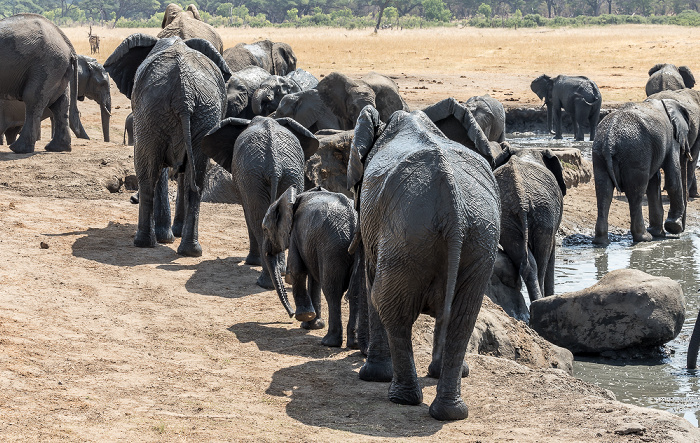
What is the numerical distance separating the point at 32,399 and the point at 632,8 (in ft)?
289

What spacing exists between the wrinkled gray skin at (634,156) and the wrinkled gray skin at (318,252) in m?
7.12

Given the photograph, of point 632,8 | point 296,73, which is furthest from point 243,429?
point 632,8

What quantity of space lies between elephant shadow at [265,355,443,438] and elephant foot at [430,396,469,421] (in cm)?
4

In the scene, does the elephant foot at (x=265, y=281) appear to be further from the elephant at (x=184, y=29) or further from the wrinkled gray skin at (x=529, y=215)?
the elephant at (x=184, y=29)

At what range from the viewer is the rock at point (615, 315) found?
7.49 m

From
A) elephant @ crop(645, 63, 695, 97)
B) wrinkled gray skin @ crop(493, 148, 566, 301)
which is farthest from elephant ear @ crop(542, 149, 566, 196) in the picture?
elephant @ crop(645, 63, 695, 97)

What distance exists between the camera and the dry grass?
3269 centimetres

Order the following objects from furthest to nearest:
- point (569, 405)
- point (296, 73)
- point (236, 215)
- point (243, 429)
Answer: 1. point (296, 73)
2. point (236, 215)
3. point (569, 405)
4. point (243, 429)

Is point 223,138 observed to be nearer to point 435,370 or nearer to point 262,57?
point 435,370

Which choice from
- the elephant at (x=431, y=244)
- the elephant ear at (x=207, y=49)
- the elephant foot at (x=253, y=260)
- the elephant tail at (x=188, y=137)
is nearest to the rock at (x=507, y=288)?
the elephant foot at (x=253, y=260)

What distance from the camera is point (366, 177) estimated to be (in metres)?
4.89

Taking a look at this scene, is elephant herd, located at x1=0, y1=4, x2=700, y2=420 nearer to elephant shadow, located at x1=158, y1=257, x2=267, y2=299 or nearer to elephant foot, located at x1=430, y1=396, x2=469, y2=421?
Answer: elephant foot, located at x1=430, y1=396, x2=469, y2=421

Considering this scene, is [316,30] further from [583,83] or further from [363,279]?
[363,279]

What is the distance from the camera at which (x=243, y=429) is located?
4258 mm
